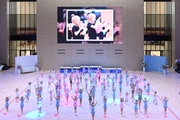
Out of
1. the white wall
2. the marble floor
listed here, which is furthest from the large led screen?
the marble floor

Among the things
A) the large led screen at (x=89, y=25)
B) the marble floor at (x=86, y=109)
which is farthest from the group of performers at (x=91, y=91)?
the large led screen at (x=89, y=25)

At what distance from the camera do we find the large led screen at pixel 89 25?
2714 cm

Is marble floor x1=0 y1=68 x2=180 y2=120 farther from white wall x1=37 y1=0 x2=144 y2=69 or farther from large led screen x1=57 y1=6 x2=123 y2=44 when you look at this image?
large led screen x1=57 y1=6 x2=123 y2=44

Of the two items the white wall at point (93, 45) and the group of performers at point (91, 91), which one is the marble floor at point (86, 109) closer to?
the group of performers at point (91, 91)

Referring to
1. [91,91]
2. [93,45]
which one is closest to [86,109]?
[91,91]

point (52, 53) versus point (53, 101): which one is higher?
point (52, 53)

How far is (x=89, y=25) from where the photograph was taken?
27.1 m

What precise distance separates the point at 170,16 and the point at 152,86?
14.6 meters

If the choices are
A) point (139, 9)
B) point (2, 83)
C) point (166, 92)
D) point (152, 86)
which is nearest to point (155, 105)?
point (166, 92)

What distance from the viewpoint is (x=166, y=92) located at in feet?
55.1

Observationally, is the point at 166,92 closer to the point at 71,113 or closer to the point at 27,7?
the point at 71,113

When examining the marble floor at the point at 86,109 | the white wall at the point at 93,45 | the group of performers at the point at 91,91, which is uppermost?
the white wall at the point at 93,45

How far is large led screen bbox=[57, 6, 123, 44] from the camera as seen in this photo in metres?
27.1

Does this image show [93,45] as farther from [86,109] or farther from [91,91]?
[86,109]
